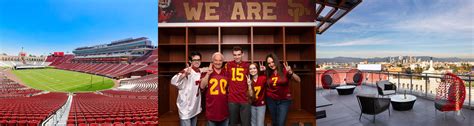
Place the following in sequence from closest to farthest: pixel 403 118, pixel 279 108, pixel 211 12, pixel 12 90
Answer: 1. pixel 279 108
2. pixel 211 12
3. pixel 12 90
4. pixel 403 118

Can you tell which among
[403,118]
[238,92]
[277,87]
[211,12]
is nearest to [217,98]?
[238,92]

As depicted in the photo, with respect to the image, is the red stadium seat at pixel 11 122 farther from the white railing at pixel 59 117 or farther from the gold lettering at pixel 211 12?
the gold lettering at pixel 211 12

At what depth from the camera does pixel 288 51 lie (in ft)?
9.36

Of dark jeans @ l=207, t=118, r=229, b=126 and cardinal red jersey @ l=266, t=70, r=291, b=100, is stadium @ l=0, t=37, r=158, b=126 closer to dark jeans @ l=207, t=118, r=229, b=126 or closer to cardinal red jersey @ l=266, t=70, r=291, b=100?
dark jeans @ l=207, t=118, r=229, b=126

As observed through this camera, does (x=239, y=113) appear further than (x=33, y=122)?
No

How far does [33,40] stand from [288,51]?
3.28 metres

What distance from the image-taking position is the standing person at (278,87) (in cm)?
220

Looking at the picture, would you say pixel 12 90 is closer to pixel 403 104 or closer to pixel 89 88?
pixel 89 88

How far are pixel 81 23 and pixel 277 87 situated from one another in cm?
248

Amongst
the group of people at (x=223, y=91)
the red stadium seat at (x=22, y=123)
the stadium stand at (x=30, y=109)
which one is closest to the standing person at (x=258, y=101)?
the group of people at (x=223, y=91)

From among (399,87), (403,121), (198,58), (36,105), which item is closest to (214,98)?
(198,58)

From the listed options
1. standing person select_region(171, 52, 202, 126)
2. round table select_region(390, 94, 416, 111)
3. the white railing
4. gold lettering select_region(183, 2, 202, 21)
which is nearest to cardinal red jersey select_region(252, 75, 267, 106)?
standing person select_region(171, 52, 202, 126)

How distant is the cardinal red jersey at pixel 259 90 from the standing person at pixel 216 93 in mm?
329

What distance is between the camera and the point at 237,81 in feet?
6.73
